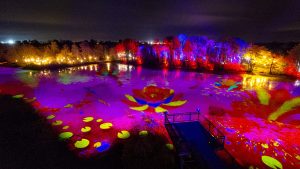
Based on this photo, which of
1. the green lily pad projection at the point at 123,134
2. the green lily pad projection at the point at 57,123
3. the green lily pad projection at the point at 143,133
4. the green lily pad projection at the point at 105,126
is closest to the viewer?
the green lily pad projection at the point at 123,134

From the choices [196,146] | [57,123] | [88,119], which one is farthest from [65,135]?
[196,146]

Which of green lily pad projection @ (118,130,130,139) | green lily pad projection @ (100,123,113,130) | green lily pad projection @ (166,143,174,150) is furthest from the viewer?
green lily pad projection @ (100,123,113,130)

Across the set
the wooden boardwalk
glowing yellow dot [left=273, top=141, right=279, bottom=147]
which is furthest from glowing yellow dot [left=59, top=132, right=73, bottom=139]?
glowing yellow dot [left=273, top=141, right=279, bottom=147]

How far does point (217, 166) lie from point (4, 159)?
10692 millimetres

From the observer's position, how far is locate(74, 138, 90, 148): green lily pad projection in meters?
11.1

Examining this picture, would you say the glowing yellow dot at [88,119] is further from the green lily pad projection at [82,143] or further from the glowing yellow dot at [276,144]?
the glowing yellow dot at [276,144]

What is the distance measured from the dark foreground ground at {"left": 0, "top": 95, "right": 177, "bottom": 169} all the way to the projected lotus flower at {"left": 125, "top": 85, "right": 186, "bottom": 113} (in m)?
5.80

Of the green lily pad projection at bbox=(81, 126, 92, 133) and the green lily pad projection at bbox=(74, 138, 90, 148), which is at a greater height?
the green lily pad projection at bbox=(81, 126, 92, 133)

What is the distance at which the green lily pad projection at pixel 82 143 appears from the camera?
1108 cm

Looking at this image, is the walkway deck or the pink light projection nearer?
the walkway deck

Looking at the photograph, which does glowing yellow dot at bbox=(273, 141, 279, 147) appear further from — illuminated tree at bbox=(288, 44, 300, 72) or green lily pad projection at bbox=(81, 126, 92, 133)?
illuminated tree at bbox=(288, 44, 300, 72)

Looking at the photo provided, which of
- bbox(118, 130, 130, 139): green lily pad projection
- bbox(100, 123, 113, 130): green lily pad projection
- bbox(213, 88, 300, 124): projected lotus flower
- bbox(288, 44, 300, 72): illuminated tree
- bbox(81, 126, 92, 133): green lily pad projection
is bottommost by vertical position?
bbox(118, 130, 130, 139): green lily pad projection

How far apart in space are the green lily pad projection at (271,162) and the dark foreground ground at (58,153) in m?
4.90

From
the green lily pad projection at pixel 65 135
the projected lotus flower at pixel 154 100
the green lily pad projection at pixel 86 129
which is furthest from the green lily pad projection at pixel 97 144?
the projected lotus flower at pixel 154 100
